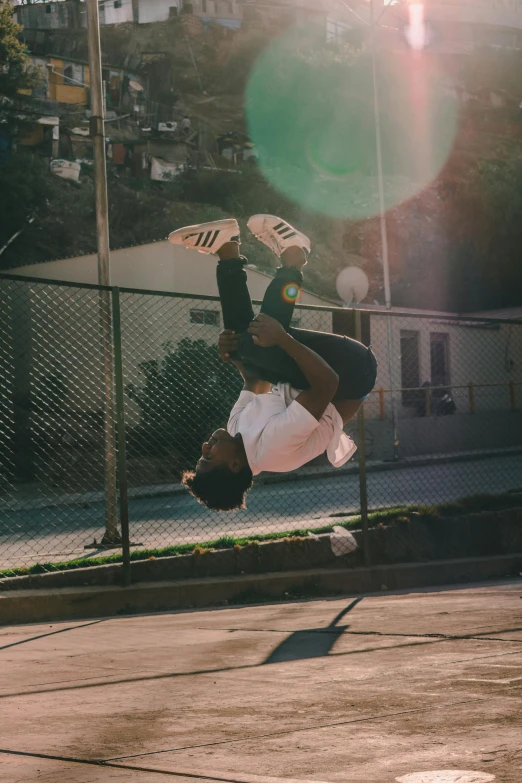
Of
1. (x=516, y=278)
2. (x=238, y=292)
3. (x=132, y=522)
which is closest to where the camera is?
(x=238, y=292)

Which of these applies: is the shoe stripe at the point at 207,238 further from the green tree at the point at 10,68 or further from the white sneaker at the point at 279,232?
the green tree at the point at 10,68

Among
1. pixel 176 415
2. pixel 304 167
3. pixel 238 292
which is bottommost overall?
pixel 176 415

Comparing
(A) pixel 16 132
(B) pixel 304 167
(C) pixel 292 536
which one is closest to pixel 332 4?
(B) pixel 304 167

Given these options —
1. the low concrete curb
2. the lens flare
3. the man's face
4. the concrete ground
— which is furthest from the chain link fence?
the lens flare

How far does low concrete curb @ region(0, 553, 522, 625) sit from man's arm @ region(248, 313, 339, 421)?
3.86m

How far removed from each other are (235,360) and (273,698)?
167cm

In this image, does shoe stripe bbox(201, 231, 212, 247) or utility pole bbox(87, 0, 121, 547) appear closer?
shoe stripe bbox(201, 231, 212, 247)

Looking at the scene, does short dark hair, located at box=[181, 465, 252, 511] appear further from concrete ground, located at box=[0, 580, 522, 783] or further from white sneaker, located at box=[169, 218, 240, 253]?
white sneaker, located at box=[169, 218, 240, 253]

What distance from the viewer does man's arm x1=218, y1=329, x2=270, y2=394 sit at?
4809mm

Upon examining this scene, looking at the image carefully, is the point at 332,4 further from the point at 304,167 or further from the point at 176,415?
the point at 176,415

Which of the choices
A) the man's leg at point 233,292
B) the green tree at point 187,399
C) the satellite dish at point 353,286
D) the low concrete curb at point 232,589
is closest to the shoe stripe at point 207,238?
the man's leg at point 233,292

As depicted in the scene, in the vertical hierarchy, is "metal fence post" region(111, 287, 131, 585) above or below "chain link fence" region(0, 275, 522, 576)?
above

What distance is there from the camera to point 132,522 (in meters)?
14.0

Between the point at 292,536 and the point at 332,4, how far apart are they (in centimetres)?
8910
